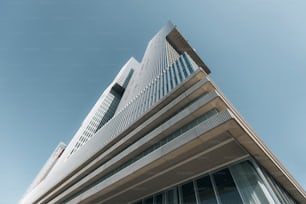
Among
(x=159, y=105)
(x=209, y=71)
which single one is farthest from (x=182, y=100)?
(x=209, y=71)

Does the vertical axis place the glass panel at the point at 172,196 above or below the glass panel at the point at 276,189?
above

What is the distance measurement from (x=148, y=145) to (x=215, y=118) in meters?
7.08

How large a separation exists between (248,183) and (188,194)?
355 cm

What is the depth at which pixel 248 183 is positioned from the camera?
320 inches

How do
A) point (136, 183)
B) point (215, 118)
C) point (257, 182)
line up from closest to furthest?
point (257, 182), point (215, 118), point (136, 183)

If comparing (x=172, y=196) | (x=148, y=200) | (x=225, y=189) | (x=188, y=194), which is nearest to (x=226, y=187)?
(x=225, y=189)

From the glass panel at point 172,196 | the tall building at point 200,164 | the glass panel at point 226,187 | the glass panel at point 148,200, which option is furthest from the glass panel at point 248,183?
the glass panel at point 148,200

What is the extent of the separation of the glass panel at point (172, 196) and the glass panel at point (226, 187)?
287 cm

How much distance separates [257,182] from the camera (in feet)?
26.4

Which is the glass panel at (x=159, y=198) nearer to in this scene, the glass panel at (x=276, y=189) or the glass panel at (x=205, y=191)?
the glass panel at (x=205, y=191)

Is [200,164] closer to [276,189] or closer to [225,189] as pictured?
[225,189]

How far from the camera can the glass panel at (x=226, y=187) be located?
7.90 metres

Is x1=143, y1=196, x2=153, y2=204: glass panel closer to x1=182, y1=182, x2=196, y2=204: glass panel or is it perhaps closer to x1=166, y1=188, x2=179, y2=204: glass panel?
x1=166, y1=188, x2=179, y2=204: glass panel

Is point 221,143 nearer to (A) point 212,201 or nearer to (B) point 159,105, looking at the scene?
(A) point 212,201
